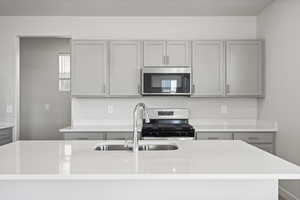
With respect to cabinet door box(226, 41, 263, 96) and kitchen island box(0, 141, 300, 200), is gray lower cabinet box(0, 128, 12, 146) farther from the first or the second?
cabinet door box(226, 41, 263, 96)

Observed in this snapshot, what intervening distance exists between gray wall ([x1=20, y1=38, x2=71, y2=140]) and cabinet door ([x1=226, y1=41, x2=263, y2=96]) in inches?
132

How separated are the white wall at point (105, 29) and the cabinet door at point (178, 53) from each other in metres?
0.33

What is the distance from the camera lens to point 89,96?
416cm

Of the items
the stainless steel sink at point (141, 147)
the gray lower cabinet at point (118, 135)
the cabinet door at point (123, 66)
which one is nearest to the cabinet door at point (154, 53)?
the cabinet door at point (123, 66)

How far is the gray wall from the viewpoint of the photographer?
6.01 metres

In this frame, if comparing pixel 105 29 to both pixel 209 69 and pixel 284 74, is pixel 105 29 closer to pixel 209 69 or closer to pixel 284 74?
pixel 209 69

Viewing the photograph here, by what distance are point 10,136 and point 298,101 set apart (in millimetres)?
3817

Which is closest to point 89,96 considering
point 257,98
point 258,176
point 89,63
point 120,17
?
point 89,63

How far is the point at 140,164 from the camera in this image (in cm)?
172

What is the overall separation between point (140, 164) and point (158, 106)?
2.74 m

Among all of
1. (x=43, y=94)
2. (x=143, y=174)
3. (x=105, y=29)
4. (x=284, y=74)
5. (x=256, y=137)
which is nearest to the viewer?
(x=143, y=174)

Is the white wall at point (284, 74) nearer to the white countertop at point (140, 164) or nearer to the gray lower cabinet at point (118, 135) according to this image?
the white countertop at point (140, 164)

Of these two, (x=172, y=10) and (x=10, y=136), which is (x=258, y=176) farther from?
(x=10, y=136)

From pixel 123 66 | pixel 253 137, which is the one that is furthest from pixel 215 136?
pixel 123 66
